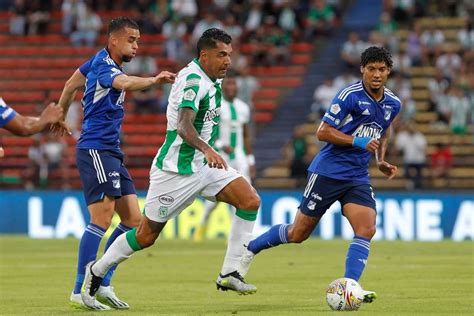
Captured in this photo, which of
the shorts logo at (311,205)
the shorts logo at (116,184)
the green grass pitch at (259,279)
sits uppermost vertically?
the shorts logo at (116,184)

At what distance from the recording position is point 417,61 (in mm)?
32094

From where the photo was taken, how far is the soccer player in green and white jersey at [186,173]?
11.4 m

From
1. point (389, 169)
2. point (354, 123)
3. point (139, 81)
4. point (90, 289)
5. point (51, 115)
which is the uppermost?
point (139, 81)

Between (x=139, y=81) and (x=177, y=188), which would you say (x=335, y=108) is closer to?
(x=177, y=188)

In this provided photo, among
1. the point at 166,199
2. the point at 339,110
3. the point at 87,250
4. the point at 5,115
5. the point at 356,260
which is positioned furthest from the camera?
the point at 87,250

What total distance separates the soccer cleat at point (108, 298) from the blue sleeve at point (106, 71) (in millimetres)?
1959

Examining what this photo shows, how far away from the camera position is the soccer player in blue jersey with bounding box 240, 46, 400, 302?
11.6m

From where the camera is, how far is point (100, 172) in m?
12.0

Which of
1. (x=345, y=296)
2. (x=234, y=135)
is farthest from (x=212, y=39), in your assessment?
(x=234, y=135)

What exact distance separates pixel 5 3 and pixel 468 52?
50.1 ft

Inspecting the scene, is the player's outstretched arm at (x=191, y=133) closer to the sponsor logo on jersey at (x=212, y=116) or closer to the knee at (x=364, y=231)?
the sponsor logo on jersey at (x=212, y=116)

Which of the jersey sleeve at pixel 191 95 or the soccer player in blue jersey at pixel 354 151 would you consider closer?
the jersey sleeve at pixel 191 95

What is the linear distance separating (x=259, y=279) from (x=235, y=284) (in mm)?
3282

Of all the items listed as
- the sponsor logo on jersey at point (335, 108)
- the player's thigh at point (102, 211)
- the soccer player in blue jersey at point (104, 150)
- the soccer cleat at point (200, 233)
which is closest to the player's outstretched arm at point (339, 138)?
the sponsor logo on jersey at point (335, 108)
